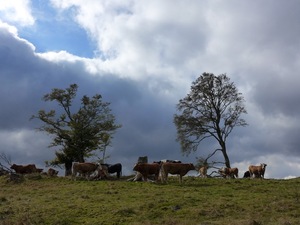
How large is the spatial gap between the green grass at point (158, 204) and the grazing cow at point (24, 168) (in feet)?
31.5

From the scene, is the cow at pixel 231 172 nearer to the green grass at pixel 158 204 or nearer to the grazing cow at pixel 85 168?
the green grass at pixel 158 204

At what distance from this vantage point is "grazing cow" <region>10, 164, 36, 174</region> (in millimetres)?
40188

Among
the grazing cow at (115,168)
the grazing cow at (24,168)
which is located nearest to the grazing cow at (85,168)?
the grazing cow at (115,168)

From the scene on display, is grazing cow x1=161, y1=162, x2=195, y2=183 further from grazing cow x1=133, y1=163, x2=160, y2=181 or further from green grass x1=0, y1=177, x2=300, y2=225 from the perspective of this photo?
green grass x1=0, y1=177, x2=300, y2=225

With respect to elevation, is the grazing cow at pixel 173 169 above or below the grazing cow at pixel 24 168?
below

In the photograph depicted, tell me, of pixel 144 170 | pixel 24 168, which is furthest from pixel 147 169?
pixel 24 168

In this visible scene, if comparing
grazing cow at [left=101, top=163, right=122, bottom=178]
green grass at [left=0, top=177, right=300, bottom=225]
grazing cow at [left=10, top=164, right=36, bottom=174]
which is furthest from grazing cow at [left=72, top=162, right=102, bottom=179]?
grazing cow at [left=10, top=164, right=36, bottom=174]

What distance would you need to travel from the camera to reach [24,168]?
1597 inches

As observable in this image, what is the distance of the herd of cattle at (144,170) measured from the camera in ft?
109

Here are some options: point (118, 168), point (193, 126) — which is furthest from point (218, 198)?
point (193, 126)

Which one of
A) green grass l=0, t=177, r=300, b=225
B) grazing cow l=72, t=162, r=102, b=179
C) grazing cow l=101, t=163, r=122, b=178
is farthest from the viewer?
grazing cow l=101, t=163, r=122, b=178

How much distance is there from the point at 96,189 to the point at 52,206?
5.34 meters

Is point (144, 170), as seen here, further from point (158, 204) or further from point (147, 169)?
point (158, 204)

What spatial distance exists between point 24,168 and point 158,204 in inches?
→ 861
